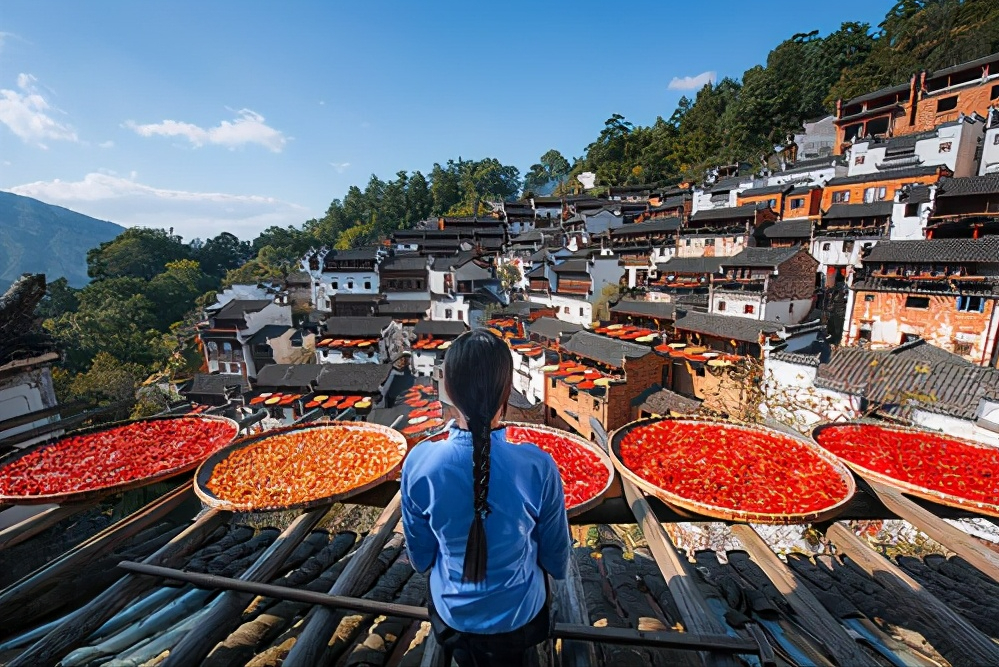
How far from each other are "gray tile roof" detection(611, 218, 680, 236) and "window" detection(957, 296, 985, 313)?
2017 centimetres

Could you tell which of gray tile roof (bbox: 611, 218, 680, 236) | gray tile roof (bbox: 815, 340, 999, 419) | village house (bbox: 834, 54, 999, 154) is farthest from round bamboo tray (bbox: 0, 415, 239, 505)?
village house (bbox: 834, 54, 999, 154)

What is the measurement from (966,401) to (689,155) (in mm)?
57923

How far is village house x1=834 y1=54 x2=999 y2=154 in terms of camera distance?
105 feet

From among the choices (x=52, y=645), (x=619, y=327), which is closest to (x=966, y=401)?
(x=52, y=645)

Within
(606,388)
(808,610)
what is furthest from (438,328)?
(808,610)

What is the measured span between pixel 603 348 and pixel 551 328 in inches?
264

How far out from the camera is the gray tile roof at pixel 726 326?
798 inches

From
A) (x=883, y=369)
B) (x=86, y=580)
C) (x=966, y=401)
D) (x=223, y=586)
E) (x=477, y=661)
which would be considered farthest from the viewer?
(x=883, y=369)

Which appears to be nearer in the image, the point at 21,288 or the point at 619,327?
the point at 21,288

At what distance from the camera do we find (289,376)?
27.8m

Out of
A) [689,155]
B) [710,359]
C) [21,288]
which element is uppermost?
[689,155]

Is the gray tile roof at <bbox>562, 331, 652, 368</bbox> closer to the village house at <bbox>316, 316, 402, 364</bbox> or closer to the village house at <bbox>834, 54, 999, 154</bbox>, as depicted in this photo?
the village house at <bbox>316, 316, 402, 364</bbox>

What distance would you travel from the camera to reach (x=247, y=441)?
454 cm

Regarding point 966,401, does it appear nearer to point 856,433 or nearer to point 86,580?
point 856,433
